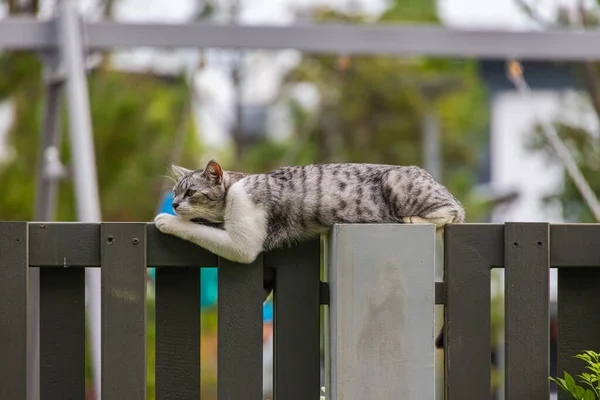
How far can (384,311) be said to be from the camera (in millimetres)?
3027

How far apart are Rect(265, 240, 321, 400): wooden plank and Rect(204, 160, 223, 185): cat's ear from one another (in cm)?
76

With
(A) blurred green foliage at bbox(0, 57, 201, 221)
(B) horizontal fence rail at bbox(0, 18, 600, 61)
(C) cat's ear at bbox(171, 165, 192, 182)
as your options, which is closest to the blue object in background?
(B) horizontal fence rail at bbox(0, 18, 600, 61)

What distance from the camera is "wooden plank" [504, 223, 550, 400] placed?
309 centimetres

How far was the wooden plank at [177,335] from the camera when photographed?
311cm

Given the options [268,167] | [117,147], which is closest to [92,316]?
[117,147]

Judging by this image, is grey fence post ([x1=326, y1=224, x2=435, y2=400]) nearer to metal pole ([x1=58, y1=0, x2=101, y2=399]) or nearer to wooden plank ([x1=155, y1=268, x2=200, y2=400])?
wooden plank ([x1=155, y1=268, x2=200, y2=400])

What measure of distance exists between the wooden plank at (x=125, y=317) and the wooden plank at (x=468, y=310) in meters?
1.02

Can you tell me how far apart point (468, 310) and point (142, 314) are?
1081 millimetres

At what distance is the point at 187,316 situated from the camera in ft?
10.2

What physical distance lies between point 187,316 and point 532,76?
2341 cm

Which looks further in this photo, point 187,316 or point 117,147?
point 117,147

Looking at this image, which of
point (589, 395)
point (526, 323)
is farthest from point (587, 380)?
point (526, 323)

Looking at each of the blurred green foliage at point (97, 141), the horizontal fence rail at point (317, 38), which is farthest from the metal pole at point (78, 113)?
the blurred green foliage at point (97, 141)

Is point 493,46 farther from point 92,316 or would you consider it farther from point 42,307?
point 42,307
